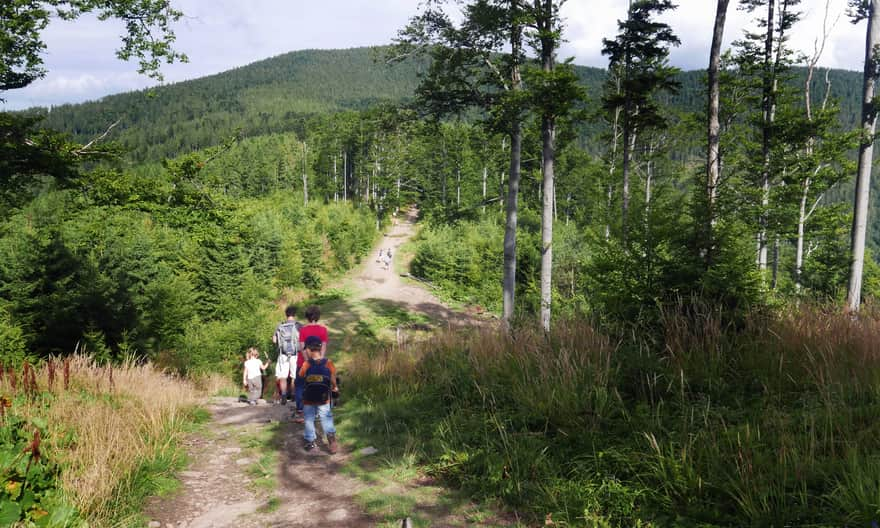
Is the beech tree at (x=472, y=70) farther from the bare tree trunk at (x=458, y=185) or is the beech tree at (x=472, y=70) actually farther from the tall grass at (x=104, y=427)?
the bare tree trunk at (x=458, y=185)

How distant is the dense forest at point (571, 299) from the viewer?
135 inches

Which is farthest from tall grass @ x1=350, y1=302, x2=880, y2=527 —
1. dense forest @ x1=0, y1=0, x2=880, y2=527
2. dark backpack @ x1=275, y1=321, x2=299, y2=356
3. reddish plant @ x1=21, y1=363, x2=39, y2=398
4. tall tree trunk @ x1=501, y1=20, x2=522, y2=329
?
tall tree trunk @ x1=501, y1=20, x2=522, y2=329

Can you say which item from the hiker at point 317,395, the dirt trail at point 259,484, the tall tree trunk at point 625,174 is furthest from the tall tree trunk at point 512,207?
the hiker at point 317,395

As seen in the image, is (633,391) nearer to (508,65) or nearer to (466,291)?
(508,65)

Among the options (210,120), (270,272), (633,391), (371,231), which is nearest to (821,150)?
(633,391)

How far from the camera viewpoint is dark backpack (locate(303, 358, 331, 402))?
19.0 ft

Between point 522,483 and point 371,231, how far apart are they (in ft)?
147

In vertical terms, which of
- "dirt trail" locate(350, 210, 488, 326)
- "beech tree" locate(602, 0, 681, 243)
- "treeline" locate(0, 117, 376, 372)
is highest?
"beech tree" locate(602, 0, 681, 243)

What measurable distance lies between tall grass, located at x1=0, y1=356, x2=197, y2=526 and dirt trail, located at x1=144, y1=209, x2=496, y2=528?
1.01 feet

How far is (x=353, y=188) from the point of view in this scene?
76.9 m

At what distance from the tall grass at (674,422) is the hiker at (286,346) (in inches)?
140

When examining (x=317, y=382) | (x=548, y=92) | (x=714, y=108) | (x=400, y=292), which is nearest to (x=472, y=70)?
(x=548, y=92)

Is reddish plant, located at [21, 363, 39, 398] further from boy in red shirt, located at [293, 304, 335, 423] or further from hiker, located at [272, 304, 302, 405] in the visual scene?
hiker, located at [272, 304, 302, 405]

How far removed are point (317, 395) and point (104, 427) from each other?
2110 millimetres
